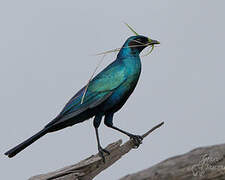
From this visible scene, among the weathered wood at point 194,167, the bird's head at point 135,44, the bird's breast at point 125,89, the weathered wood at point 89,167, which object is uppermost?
the bird's head at point 135,44

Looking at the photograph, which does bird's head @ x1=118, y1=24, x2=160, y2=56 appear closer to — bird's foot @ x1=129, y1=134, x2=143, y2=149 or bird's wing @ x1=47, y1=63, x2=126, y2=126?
bird's wing @ x1=47, y1=63, x2=126, y2=126

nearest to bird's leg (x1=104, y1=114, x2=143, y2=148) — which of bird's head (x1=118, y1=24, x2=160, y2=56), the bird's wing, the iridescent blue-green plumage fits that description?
the iridescent blue-green plumage

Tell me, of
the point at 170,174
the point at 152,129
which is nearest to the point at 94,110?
the point at 152,129

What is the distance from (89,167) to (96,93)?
0.70m

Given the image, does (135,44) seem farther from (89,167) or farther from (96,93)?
(89,167)

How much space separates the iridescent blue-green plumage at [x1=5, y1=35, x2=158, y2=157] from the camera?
4.19 meters

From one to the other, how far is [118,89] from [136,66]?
0.93 ft

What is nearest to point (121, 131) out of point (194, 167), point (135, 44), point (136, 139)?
point (136, 139)

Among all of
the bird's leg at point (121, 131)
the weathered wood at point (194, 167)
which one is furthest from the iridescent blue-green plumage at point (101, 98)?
the weathered wood at point (194, 167)

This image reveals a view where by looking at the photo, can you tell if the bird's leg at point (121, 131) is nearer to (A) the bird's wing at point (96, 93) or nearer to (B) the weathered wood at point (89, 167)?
→ (B) the weathered wood at point (89, 167)

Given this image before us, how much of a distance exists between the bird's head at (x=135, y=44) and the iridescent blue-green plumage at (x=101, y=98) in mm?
68

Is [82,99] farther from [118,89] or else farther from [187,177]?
[187,177]

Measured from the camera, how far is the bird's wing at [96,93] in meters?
4.18

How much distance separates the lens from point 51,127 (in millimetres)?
4195
